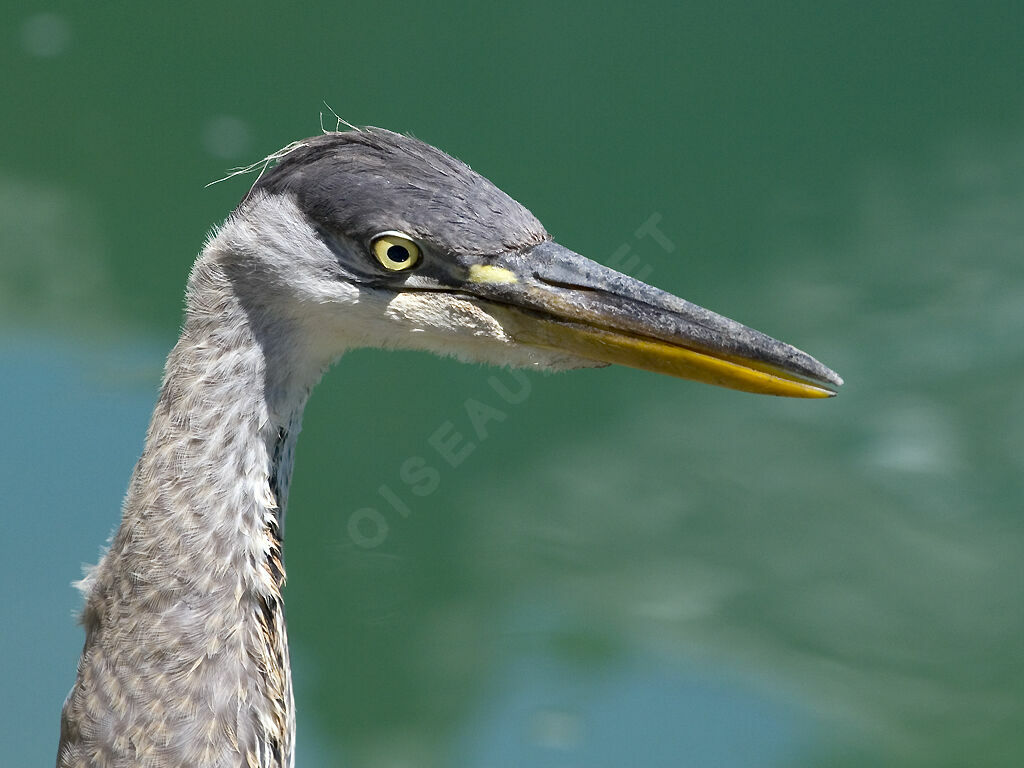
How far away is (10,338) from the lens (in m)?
3.44

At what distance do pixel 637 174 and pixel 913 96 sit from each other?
40.4 inches

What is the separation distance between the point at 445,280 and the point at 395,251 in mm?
74

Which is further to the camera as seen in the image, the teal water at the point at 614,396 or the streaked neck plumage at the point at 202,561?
the teal water at the point at 614,396

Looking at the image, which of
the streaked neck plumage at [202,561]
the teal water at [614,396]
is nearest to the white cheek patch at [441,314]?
the streaked neck plumage at [202,561]

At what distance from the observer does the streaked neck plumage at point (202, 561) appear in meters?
1.45

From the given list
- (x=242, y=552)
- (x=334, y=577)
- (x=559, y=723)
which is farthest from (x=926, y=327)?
(x=242, y=552)

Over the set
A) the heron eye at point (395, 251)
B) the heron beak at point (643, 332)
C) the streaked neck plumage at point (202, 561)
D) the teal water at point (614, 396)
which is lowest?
the streaked neck plumage at point (202, 561)

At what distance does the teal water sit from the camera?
298 cm

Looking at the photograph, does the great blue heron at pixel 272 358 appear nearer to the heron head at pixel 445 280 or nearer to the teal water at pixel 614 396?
the heron head at pixel 445 280

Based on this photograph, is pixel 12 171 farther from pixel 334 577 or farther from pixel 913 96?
pixel 913 96

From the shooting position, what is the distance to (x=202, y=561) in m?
1.45

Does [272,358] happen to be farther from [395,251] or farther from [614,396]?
[614,396]

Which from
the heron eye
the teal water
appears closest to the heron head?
the heron eye

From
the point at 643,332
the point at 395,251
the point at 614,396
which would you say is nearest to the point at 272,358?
the point at 395,251
